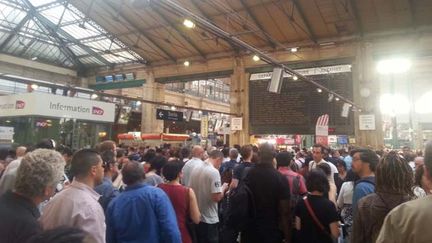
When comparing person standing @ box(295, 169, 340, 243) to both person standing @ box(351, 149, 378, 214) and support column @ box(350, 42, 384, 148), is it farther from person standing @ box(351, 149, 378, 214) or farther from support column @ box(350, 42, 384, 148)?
support column @ box(350, 42, 384, 148)

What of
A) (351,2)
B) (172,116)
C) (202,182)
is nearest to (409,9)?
(351,2)

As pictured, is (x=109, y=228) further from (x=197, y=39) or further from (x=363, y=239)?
(x=197, y=39)

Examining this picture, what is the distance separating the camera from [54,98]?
10.6 metres

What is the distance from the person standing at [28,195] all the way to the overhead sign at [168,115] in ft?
44.4

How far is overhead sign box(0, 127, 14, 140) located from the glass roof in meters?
7.74

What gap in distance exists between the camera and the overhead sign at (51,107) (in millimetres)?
10172

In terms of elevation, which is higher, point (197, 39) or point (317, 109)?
point (197, 39)

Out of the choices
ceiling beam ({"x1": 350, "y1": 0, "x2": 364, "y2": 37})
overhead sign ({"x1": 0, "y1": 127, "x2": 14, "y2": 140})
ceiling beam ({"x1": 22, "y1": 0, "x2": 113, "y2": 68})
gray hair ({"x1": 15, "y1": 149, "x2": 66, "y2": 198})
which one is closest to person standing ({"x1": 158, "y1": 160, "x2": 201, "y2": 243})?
gray hair ({"x1": 15, "y1": 149, "x2": 66, "y2": 198})

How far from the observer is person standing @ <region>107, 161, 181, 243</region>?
9.09 feet

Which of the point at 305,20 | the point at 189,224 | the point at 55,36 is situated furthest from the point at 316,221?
the point at 55,36

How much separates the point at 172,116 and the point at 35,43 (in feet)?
31.3

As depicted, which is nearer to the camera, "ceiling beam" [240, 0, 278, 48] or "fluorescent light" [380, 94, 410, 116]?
"ceiling beam" [240, 0, 278, 48]

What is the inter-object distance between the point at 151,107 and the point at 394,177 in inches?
687

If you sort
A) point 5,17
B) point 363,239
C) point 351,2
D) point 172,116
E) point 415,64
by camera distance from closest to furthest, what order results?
point 363,239, point 351,2, point 172,116, point 5,17, point 415,64
